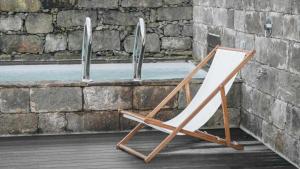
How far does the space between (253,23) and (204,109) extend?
93cm

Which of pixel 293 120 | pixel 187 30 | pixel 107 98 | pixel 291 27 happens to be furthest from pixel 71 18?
pixel 293 120

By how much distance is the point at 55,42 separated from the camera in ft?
25.3

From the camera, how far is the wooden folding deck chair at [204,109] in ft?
13.5

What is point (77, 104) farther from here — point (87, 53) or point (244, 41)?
point (244, 41)

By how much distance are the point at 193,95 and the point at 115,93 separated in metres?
0.72

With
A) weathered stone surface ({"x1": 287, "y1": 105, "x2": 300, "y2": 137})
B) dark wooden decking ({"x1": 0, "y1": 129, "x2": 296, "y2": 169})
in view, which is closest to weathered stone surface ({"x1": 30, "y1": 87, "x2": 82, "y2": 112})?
dark wooden decking ({"x1": 0, "y1": 129, "x2": 296, "y2": 169})

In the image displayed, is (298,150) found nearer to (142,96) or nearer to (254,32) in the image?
(254,32)

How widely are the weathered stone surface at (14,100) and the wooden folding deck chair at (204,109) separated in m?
0.98

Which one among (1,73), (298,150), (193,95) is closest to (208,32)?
(193,95)

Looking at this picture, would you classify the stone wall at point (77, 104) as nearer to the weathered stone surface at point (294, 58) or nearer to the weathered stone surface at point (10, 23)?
the weathered stone surface at point (294, 58)

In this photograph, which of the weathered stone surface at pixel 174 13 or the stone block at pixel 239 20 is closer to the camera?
the stone block at pixel 239 20

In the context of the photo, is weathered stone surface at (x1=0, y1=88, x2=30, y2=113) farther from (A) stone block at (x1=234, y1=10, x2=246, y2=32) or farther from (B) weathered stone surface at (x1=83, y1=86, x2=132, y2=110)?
(A) stone block at (x1=234, y1=10, x2=246, y2=32)

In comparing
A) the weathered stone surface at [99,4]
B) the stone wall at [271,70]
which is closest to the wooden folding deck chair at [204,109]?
the stone wall at [271,70]

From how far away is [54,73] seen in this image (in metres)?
6.93
